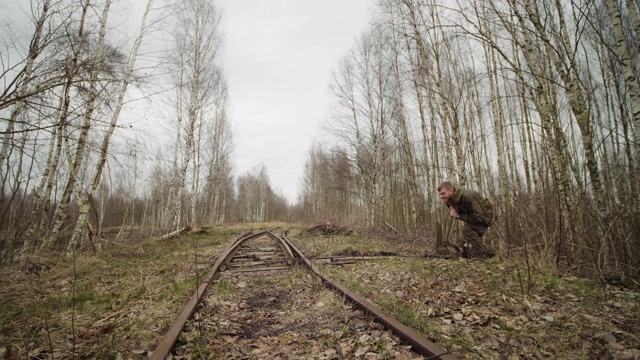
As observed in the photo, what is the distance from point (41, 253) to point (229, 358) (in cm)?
711

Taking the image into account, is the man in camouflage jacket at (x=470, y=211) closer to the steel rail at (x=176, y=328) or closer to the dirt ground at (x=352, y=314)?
the dirt ground at (x=352, y=314)

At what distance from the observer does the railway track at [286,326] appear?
2.49 m

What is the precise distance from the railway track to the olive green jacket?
2.97 meters

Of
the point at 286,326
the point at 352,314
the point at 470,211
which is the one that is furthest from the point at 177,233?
the point at 470,211

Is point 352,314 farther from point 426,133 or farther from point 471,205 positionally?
point 426,133

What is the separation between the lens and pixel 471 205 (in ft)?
18.0

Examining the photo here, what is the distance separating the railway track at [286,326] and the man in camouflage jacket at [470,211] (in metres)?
2.80

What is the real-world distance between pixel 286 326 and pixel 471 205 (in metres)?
4.09

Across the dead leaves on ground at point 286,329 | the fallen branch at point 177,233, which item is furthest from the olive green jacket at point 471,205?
the fallen branch at point 177,233

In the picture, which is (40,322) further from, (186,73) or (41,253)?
(186,73)

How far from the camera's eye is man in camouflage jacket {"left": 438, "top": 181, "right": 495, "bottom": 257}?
543 centimetres

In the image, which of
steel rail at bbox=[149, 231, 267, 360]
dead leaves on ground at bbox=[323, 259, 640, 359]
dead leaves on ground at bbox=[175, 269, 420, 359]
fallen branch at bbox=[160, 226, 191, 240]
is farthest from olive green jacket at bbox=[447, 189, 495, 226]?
fallen branch at bbox=[160, 226, 191, 240]

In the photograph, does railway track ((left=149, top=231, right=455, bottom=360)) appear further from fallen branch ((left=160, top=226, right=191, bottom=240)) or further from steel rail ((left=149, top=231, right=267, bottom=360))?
fallen branch ((left=160, top=226, right=191, bottom=240))

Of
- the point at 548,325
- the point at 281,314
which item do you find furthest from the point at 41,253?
the point at 548,325
